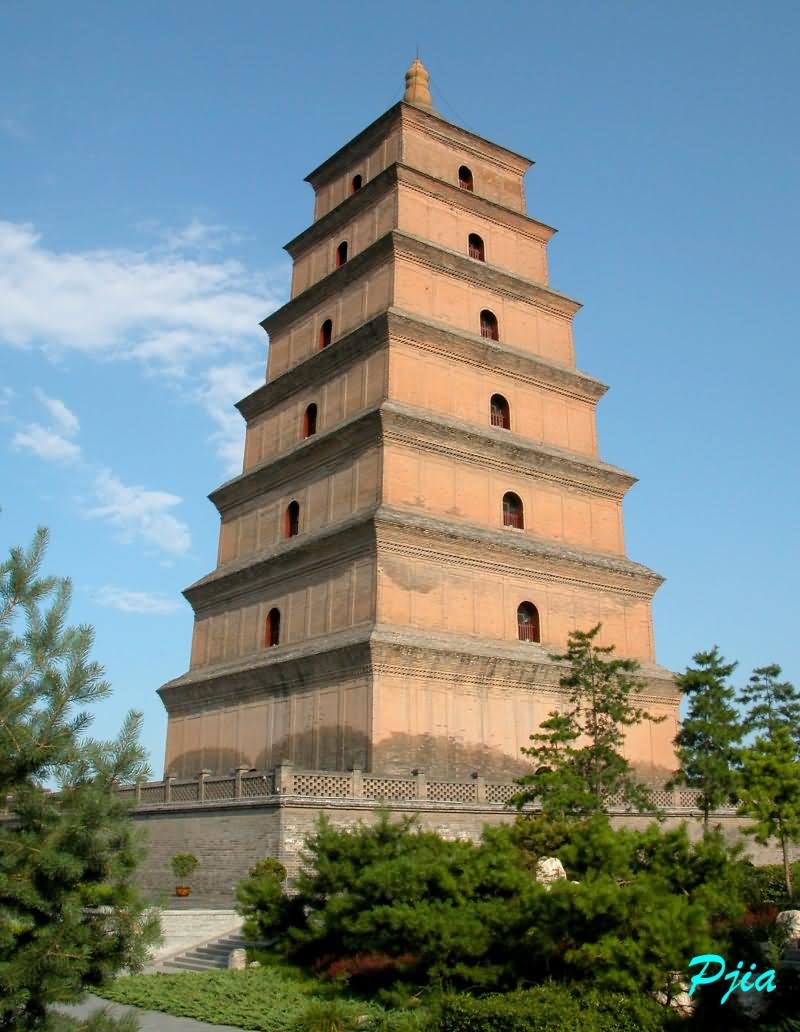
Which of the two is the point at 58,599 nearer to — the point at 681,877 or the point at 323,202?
the point at 681,877

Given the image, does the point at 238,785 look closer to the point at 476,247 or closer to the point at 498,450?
the point at 498,450

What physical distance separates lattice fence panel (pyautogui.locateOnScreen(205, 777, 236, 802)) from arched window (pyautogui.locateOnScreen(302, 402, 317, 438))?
1054cm

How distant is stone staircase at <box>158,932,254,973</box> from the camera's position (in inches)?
648

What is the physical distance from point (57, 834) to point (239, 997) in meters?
7.43

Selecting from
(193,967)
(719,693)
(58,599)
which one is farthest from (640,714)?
(58,599)

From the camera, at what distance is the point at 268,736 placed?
2472 cm

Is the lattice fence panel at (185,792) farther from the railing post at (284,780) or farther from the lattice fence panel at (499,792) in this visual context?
the lattice fence panel at (499,792)

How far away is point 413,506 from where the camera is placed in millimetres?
24500

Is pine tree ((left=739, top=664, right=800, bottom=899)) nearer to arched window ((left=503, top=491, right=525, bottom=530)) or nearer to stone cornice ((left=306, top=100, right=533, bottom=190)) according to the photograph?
arched window ((left=503, top=491, right=525, bottom=530))

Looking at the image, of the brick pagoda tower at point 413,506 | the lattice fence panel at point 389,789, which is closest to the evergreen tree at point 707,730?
the brick pagoda tower at point 413,506

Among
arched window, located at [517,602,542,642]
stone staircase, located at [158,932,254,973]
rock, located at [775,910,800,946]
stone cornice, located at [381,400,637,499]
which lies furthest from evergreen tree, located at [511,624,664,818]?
stone staircase, located at [158,932,254,973]

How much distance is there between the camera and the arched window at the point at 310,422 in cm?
2823

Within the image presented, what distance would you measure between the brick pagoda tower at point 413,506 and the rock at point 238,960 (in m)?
6.44

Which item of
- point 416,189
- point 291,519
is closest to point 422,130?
point 416,189
